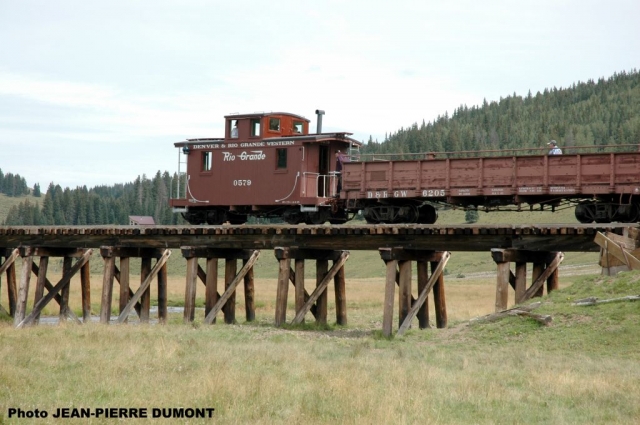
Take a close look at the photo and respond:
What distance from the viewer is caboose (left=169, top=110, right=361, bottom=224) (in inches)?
1032

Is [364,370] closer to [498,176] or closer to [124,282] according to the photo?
[498,176]

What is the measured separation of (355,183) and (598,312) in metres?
9.41

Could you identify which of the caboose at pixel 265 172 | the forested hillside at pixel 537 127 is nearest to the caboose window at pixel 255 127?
the caboose at pixel 265 172

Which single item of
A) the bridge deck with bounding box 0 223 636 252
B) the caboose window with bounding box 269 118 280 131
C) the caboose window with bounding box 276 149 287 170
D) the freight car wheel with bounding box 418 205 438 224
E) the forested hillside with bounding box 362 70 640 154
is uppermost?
the forested hillside with bounding box 362 70 640 154

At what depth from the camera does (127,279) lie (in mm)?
27094

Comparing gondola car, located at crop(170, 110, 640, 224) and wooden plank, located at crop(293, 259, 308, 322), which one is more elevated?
gondola car, located at crop(170, 110, 640, 224)

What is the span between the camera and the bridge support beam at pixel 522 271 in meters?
20.9

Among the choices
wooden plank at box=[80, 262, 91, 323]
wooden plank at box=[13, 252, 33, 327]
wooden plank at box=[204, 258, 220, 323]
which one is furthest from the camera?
wooden plank at box=[80, 262, 91, 323]

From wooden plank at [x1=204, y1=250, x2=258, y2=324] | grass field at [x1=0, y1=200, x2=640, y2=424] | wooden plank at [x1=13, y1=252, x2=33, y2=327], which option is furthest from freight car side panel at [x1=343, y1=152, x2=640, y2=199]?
wooden plank at [x1=13, y1=252, x2=33, y2=327]

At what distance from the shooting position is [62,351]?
16859mm

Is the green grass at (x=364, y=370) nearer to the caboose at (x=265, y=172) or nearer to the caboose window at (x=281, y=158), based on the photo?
the caboose at (x=265, y=172)

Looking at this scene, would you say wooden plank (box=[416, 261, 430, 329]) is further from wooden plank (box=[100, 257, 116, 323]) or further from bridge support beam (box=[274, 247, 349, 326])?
wooden plank (box=[100, 257, 116, 323])

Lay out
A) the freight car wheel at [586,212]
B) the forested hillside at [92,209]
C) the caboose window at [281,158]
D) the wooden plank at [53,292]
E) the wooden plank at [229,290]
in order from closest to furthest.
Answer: the freight car wheel at [586,212] < the wooden plank at [229,290] < the caboose window at [281,158] < the wooden plank at [53,292] < the forested hillside at [92,209]

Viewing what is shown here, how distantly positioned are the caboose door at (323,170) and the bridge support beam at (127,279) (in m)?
5.65
